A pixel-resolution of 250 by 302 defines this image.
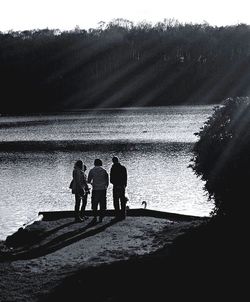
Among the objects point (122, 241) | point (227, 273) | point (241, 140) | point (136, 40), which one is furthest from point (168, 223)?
point (136, 40)

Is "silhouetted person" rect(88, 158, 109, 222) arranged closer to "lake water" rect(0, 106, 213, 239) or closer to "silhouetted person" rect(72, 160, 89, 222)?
"silhouetted person" rect(72, 160, 89, 222)

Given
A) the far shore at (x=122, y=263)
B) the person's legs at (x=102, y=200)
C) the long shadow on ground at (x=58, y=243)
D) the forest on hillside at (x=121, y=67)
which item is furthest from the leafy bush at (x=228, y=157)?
the forest on hillside at (x=121, y=67)

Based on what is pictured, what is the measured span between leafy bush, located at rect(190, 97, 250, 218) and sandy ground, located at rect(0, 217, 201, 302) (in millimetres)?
1488

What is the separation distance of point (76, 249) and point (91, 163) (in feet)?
110

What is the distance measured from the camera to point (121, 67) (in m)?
168

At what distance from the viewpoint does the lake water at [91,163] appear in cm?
2972

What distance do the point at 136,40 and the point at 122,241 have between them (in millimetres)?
168704

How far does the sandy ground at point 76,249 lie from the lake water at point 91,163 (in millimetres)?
6320

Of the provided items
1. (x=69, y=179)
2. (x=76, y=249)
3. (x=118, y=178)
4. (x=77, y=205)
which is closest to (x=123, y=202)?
(x=118, y=178)

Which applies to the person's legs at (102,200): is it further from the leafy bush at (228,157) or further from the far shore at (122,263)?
the leafy bush at (228,157)

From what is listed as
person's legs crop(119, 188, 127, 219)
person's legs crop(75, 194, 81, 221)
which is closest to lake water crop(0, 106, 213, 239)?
person's legs crop(75, 194, 81, 221)

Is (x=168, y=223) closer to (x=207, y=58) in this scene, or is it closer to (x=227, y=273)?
(x=227, y=273)

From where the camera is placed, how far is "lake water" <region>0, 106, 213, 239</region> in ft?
97.5

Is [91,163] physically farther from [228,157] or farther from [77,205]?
[228,157]
